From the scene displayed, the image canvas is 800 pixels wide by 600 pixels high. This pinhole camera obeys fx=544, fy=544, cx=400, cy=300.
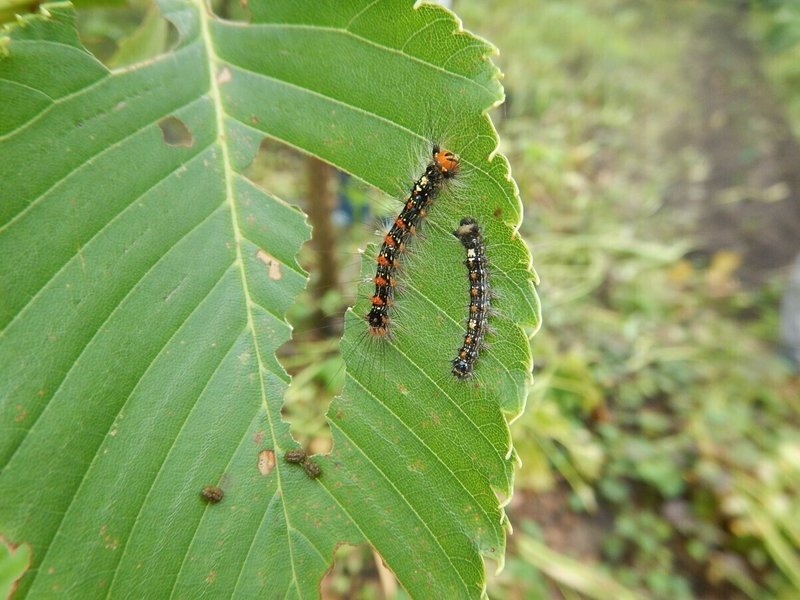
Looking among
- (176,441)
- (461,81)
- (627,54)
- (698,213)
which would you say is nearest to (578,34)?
(627,54)

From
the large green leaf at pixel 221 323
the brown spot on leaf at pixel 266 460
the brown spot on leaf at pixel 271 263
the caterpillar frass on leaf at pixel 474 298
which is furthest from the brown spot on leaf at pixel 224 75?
the brown spot on leaf at pixel 266 460

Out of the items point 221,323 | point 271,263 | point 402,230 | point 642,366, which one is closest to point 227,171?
point 271,263

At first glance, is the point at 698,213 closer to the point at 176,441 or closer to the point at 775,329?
the point at 775,329

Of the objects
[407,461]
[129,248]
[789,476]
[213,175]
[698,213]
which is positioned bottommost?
[789,476]

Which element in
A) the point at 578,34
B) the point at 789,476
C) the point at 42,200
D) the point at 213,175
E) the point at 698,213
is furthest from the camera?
the point at 578,34

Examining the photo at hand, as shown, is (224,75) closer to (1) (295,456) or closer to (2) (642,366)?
(1) (295,456)
